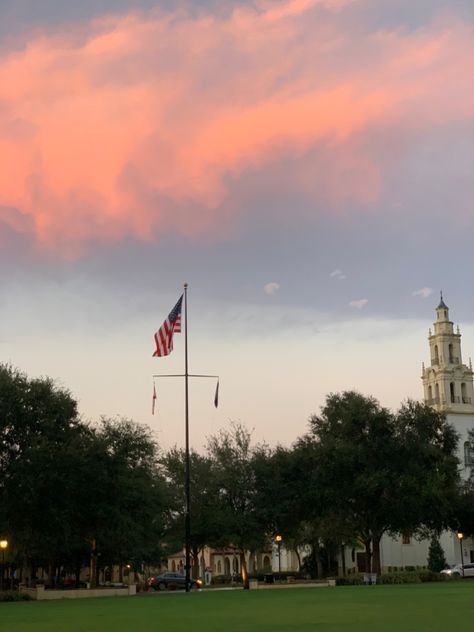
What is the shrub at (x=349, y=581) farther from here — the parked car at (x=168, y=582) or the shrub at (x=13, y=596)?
the shrub at (x=13, y=596)

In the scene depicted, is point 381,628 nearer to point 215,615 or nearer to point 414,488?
point 215,615

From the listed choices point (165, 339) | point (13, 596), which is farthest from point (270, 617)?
point (13, 596)

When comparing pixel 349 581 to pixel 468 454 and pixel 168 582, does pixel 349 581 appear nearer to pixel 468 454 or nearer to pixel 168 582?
pixel 168 582

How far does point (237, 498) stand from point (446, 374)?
48.1m

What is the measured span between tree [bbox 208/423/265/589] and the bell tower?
44.1 m

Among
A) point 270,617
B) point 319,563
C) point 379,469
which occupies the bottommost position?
point 270,617

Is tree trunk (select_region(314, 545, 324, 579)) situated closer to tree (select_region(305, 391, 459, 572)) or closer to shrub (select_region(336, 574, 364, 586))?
→ tree (select_region(305, 391, 459, 572))

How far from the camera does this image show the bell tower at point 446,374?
358 feet

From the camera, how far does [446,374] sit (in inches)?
4321

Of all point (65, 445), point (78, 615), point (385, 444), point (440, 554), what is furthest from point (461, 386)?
point (78, 615)

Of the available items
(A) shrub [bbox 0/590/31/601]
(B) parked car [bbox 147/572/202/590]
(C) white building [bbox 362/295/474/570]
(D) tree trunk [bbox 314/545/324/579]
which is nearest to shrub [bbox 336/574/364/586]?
(B) parked car [bbox 147/572/202/590]

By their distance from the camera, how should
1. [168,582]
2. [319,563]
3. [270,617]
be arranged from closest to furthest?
[270,617]
[168,582]
[319,563]

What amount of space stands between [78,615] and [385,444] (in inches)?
1773

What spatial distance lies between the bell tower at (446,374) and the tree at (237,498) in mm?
44102
